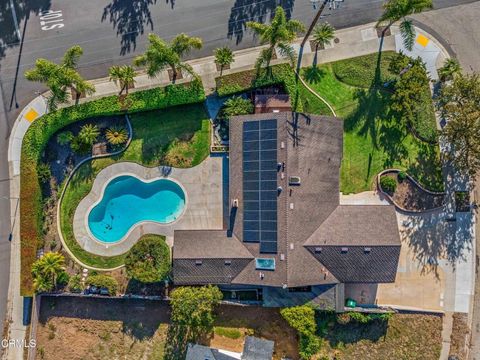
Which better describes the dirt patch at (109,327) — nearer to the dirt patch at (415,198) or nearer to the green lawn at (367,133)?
the green lawn at (367,133)

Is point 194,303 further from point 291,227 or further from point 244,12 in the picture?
point 244,12

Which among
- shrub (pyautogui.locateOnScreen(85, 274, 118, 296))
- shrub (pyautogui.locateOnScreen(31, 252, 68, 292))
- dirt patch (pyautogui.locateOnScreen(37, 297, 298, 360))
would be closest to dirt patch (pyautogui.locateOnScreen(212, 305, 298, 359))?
dirt patch (pyautogui.locateOnScreen(37, 297, 298, 360))

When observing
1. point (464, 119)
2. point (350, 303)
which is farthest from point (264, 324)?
point (464, 119)

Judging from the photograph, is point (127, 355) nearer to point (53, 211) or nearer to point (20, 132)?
point (53, 211)

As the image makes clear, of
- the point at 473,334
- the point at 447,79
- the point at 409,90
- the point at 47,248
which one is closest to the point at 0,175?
the point at 47,248

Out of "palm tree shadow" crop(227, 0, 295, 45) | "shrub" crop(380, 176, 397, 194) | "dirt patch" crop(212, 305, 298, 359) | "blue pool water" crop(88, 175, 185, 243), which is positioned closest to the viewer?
"shrub" crop(380, 176, 397, 194)

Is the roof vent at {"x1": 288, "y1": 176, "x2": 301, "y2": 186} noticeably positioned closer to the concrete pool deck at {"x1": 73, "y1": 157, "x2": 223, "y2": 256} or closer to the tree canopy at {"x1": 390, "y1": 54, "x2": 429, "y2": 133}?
the concrete pool deck at {"x1": 73, "y1": 157, "x2": 223, "y2": 256}

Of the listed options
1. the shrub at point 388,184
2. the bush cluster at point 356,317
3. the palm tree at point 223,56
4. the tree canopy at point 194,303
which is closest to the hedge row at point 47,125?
the palm tree at point 223,56
